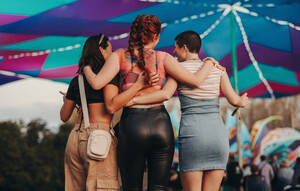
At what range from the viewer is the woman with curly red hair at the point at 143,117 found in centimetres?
254

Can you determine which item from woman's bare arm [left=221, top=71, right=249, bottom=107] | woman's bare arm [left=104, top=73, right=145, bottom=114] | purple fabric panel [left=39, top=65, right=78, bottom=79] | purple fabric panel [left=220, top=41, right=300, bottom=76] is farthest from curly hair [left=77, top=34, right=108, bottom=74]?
purple fabric panel [left=220, top=41, right=300, bottom=76]

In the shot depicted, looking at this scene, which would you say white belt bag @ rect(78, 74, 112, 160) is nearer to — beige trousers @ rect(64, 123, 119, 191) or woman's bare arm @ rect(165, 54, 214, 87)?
beige trousers @ rect(64, 123, 119, 191)

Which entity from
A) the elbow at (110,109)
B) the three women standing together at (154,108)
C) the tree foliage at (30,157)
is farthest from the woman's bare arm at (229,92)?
the tree foliage at (30,157)

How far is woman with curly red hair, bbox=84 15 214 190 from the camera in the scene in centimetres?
254

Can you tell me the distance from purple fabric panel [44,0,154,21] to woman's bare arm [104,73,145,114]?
4445 mm

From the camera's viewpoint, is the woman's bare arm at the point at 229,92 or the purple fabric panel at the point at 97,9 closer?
the woman's bare arm at the point at 229,92

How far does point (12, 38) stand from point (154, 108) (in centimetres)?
546

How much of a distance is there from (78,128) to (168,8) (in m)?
5.14

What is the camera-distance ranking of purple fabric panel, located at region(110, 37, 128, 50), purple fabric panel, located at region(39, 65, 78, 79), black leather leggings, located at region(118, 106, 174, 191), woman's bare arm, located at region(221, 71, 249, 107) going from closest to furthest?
black leather leggings, located at region(118, 106, 174, 191)
woman's bare arm, located at region(221, 71, 249, 107)
purple fabric panel, located at region(110, 37, 128, 50)
purple fabric panel, located at region(39, 65, 78, 79)

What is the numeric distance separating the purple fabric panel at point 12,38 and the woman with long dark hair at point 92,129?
4638mm

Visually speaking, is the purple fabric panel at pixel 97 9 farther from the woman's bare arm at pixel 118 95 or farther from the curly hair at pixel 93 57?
the woman's bare arm at pixel 118 95

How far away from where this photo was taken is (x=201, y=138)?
2.88m

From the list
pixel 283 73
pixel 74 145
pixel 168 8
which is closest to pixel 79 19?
pixel 168 8

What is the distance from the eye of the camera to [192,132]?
2895mm
